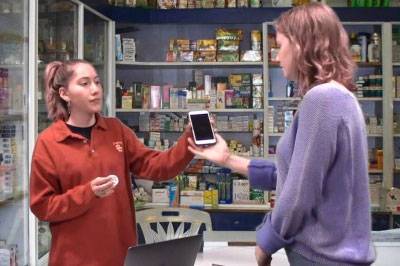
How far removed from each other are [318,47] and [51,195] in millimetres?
1129

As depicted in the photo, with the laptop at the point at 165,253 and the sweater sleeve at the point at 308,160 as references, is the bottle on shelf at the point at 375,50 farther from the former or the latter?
the sweater sleeve at the point at 308,160

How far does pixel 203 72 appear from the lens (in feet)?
19.8

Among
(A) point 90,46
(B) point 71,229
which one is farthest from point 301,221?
(A) point 90,46

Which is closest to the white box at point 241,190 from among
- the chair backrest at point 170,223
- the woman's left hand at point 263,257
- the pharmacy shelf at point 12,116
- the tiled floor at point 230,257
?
the chair backrest at point 170,223

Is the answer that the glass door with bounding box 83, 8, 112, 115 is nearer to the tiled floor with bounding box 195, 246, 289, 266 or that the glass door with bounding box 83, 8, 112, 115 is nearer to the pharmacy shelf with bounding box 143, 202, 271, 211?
the pharmacy shelf with bounding box 143, 202, 271, 211

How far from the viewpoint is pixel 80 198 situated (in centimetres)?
192

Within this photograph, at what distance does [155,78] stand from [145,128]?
618 mm

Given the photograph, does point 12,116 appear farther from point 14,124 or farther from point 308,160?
point 308,160

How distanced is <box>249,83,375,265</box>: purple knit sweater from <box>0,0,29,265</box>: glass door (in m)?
2.64

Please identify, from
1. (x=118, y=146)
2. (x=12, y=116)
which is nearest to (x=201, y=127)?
(x=118, y=146)

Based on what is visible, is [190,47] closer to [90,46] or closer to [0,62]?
[90,46]

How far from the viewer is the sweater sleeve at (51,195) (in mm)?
1934

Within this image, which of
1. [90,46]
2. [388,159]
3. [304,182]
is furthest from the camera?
[388,159]

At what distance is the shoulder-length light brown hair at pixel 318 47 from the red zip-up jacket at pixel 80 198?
0.90 metres
